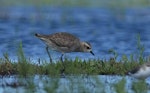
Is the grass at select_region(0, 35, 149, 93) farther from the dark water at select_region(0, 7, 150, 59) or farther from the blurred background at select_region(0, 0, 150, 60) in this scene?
the dark water at select_region(0, 7, 150, 59)

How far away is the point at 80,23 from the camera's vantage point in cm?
2916

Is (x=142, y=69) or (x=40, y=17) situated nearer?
(x=142, y=69)

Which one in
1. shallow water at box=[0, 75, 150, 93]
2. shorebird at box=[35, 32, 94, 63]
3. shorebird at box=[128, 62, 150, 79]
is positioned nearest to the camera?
shallow water at box=[0, 75, 150, 93]

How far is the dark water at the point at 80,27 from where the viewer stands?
Result: 837 inches

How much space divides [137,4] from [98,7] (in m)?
1.80

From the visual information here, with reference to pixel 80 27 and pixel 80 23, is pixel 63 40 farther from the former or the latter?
pixel 80 23

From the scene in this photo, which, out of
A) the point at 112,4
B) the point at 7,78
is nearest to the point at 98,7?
the point at 112,4

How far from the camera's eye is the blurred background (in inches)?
840

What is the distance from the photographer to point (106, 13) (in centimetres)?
3228

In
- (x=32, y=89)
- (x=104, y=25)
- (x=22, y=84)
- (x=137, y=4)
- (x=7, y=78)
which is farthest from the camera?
(x=137, y=4)

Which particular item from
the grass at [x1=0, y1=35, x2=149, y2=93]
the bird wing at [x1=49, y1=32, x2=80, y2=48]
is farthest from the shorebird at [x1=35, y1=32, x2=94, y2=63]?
the grass at [x1=0, y1=35, x2=149, y2=93]

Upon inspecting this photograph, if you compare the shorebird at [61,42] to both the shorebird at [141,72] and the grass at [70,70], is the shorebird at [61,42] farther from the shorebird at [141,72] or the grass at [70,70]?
the shorebird at [141,72]

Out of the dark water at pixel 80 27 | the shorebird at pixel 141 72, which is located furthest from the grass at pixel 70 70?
the dark water at pixel 80 27

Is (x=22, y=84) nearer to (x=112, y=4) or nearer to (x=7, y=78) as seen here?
(x=7, y=78)
